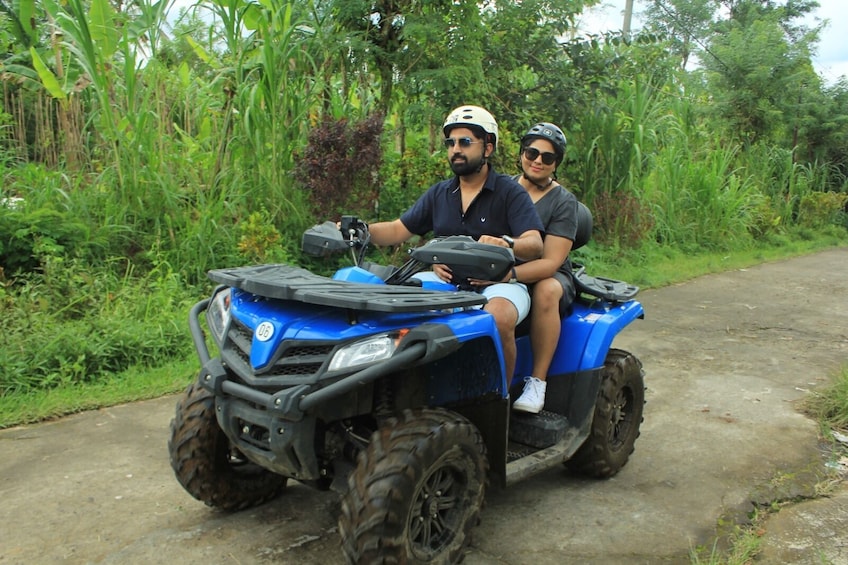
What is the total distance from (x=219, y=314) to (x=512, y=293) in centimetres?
121

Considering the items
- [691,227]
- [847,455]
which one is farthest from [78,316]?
[691,227]

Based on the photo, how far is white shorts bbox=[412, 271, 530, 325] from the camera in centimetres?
339

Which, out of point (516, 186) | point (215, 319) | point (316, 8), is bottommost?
point (215, 319)

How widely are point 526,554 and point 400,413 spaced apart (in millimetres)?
865

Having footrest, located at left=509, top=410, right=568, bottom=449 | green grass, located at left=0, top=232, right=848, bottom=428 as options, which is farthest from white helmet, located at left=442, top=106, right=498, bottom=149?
green grass, located at left=0, top=232, right=848, bottom=428

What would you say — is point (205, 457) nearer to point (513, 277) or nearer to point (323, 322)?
point (323, 322)

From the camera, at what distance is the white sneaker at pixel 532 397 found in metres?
3.56

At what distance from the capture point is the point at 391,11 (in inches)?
299

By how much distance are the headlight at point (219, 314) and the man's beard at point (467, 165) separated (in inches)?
44.9

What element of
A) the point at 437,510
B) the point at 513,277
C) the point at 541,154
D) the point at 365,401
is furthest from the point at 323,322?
the point at 541,154

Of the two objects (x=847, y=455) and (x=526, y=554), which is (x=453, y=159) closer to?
(x=526, y=554)

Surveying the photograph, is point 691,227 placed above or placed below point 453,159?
below

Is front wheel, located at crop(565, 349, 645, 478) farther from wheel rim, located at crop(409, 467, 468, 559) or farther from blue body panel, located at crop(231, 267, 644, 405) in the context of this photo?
wheel rim, located at crop(409, 467, 468, 559)

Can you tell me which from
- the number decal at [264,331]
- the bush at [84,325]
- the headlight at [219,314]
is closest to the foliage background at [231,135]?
the bush at [84,325]
